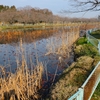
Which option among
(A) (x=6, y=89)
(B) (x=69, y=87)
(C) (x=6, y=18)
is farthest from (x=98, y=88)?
(C) (x=6, y=18)

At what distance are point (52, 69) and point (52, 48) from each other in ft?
16.8

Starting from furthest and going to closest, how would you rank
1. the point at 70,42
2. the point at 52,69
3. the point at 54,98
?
the point at 70,42
the point at 52,69
the point at 54,98

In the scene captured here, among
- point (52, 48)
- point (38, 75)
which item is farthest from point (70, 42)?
point (38, 75)

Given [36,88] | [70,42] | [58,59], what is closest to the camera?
[36,88]

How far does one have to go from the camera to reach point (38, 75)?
22.5ft

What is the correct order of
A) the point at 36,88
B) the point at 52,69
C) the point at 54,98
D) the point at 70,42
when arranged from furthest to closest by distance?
the point at 70,42 → the point at 52,69 → the point at 36,88 → the point at 54,98

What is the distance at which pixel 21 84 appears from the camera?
6.05 metres

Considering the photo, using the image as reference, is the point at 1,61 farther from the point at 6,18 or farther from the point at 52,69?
the point at 6,18

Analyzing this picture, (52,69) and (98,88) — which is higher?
(98,88)

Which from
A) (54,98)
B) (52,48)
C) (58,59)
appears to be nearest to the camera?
(54,98)

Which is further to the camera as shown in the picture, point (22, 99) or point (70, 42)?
point (70, 42)

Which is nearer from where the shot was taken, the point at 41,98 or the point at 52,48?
the point at 41,98

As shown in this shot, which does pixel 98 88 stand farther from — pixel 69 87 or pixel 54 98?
pixel 54 98

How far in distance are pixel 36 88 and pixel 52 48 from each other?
27.9ft
